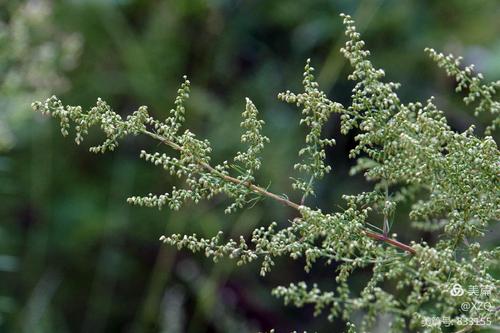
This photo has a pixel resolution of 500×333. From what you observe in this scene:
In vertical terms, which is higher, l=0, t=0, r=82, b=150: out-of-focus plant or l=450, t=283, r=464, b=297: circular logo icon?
l=0, t=0, r=82, b=150: out-of-focus plant

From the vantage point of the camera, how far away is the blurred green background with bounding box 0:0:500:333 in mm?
3066

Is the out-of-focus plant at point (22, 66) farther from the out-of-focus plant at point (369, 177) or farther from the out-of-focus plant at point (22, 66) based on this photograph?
the out-of-focus plant at point (369, 177)

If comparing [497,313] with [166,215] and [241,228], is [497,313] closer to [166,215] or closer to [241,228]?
[241,228]

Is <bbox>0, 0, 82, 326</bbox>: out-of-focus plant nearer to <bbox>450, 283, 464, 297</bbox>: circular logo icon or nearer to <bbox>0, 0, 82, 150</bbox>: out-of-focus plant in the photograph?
<bbox>0, 0, 82, 150</bbox>: out-of-focus plant

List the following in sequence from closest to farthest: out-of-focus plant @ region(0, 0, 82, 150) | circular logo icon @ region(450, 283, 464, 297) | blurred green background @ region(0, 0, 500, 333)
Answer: circular logo icon @ region(450, 283, 464, 297)
out-of-focus plant @ region(0, 0, 82, 150)
blurred green background @ region(0, 0, 500, 333)

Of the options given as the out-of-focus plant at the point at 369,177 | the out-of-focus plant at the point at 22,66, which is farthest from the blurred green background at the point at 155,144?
the out-of-focus plant at the point at 369,177

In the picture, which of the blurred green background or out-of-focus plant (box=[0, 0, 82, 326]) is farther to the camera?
the blurred green background

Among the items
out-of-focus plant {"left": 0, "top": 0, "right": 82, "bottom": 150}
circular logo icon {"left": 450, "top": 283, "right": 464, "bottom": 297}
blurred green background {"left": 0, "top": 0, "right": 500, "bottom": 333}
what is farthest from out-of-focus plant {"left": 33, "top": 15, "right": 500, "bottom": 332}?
blurred green background {"left": 0, "top": 0, "right": 500, "bottom": 333}

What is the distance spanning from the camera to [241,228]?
289 centimetres

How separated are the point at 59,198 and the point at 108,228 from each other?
34cm

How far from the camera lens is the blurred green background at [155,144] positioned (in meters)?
3.07

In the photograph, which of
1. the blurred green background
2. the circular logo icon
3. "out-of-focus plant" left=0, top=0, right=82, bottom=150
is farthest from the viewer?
the blurred green background

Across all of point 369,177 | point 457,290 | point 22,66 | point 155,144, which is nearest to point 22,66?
point 22,66

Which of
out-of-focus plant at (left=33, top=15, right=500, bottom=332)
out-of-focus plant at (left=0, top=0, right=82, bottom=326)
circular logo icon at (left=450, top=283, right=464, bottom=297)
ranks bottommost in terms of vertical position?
circular logo icon at (left=450, top=283, right=464, bottom=297)
